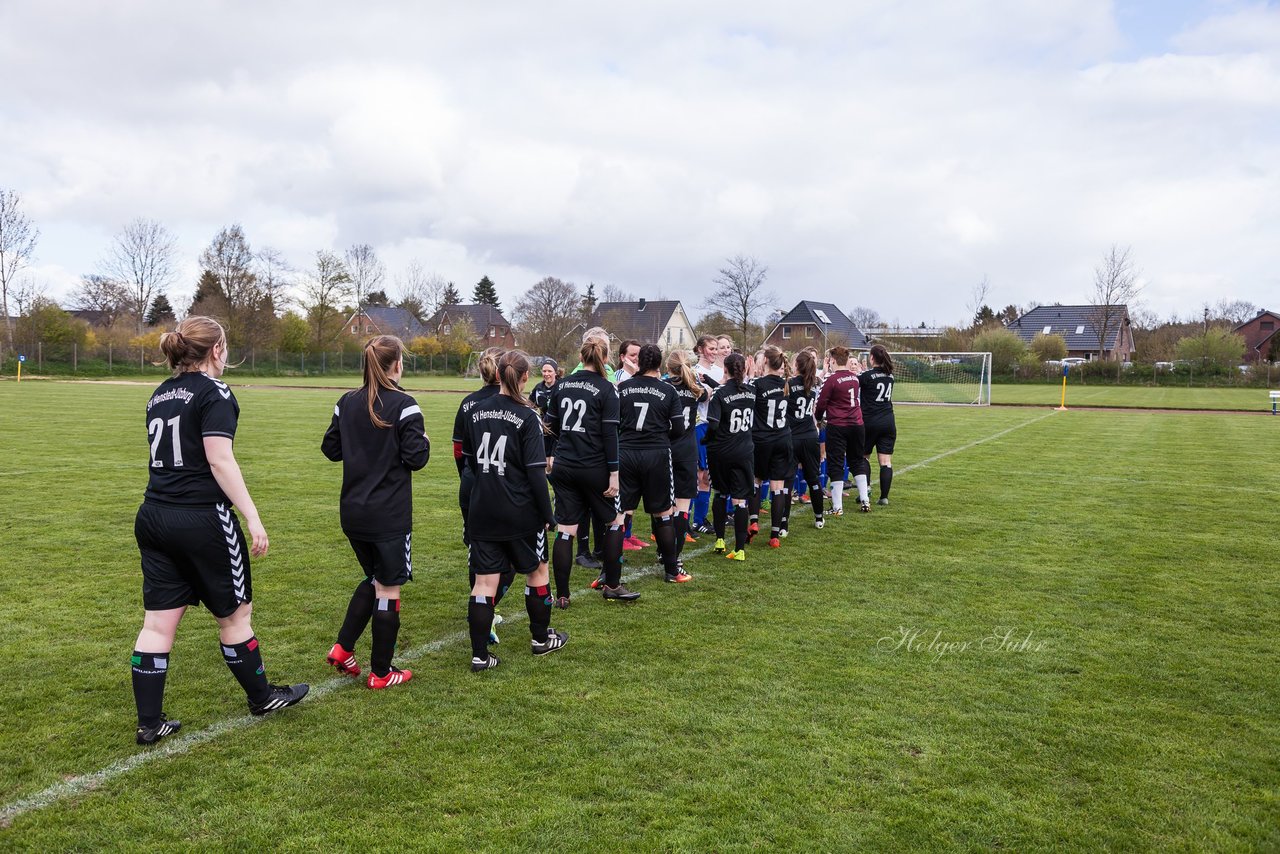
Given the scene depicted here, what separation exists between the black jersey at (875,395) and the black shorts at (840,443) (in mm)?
393

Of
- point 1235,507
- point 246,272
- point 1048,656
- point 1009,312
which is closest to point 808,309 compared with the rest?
point 1009,312

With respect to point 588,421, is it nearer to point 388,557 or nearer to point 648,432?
point 648,432

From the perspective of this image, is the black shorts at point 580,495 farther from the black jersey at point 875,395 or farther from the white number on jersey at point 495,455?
the black jersey at point 875,395

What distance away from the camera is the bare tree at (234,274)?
55688 mm

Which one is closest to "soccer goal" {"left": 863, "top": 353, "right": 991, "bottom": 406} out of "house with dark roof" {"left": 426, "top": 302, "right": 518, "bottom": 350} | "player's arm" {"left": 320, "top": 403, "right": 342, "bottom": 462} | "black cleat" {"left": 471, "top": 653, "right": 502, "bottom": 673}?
"black cleat" {"left": 471, "top": 653, "right": 502, "bottom": 673}

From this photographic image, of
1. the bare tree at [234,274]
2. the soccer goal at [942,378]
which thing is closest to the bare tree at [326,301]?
the bare tree at [234,274]

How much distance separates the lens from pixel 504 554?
496 cm

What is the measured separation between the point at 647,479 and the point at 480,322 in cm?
8540

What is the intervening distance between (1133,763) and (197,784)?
14.1ft

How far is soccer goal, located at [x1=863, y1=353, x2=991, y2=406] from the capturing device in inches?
1419

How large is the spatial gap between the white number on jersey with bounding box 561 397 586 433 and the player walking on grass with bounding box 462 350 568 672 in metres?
1.00

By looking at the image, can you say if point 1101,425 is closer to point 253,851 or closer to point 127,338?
point 253,851

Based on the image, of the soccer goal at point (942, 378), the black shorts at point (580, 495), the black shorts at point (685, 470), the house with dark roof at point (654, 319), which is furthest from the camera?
the house with dark roof at point (654, 319)

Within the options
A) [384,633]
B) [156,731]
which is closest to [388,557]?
[384,633]
